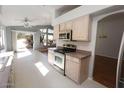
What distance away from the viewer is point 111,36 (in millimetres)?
6160

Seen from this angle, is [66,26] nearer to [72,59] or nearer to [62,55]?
[62,55]

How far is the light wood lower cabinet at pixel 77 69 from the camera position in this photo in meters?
2.77

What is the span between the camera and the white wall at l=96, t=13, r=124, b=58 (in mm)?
5719

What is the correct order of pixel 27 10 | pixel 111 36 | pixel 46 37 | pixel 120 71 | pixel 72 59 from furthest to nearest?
pixel 46 37 → pixel 111 36 → pixel 27 10 → pixel 72 59 → pixel 120 71

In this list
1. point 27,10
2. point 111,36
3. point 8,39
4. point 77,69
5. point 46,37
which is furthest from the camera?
point 46,37

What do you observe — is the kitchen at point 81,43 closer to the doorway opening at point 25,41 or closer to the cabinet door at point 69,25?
the cabinet door at point 69,25

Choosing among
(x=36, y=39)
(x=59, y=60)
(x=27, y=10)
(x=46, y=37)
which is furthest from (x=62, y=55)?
(x=46, y=37)

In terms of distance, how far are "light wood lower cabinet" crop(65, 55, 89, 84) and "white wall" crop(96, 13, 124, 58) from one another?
3.71m

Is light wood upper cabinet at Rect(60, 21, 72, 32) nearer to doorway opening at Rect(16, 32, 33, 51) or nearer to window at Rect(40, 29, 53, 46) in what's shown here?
window at Rect(40, 29, 53, 46)

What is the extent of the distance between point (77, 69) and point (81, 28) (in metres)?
1.22

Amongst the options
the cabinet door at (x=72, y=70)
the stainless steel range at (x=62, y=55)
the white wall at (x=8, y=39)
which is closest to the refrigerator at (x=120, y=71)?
the cabinet door at (x=72, y=70)

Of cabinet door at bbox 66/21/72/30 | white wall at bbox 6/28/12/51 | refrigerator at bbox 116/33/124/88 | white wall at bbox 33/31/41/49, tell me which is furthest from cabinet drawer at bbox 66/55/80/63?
white wall at bbox 33/31/41/49

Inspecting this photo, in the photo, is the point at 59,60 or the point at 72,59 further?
the point at 59,60
